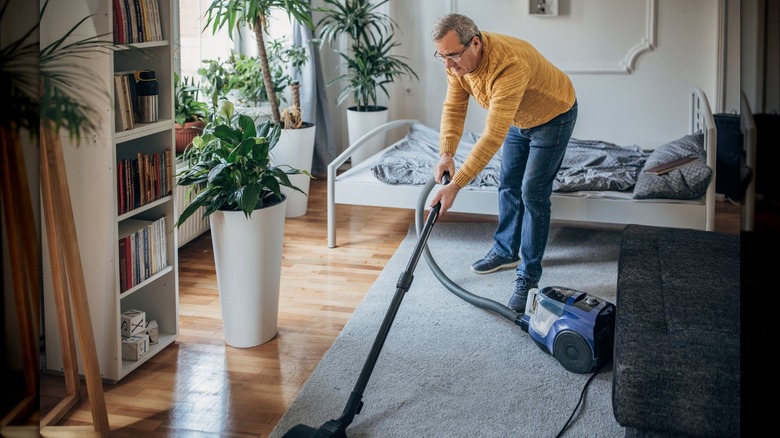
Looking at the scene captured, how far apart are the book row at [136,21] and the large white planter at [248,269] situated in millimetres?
607

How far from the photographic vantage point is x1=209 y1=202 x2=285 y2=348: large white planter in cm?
277

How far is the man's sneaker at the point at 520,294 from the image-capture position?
128 inches

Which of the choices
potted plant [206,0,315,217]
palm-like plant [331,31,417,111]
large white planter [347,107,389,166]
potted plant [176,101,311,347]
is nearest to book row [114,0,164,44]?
potted plant [176,101,311,347]

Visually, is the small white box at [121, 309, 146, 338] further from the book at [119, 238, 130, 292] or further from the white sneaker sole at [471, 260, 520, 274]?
the white sneaker sole at [471, 260, 520, 274]

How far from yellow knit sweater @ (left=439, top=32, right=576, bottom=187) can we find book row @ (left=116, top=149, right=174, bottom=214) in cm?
96

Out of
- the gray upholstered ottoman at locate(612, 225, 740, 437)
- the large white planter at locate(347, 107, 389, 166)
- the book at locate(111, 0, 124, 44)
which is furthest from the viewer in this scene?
the large white planter at locate(347, 107, 389, 166)

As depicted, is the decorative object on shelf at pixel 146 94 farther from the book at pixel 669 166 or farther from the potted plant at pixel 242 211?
the book at pixel 669 166

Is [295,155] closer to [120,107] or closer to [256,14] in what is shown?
[256,14]

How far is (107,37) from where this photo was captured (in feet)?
7.72

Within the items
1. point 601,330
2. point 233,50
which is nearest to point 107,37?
point 601,330

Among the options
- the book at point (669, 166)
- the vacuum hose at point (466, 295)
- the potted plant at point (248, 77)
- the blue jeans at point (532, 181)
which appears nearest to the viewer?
the vacuum hose at point (466, 295)

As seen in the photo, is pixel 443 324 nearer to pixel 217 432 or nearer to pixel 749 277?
pixel 217 432

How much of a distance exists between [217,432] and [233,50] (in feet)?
10.2

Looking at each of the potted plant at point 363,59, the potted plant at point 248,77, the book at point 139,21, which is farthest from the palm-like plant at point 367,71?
the book at point 139,21
